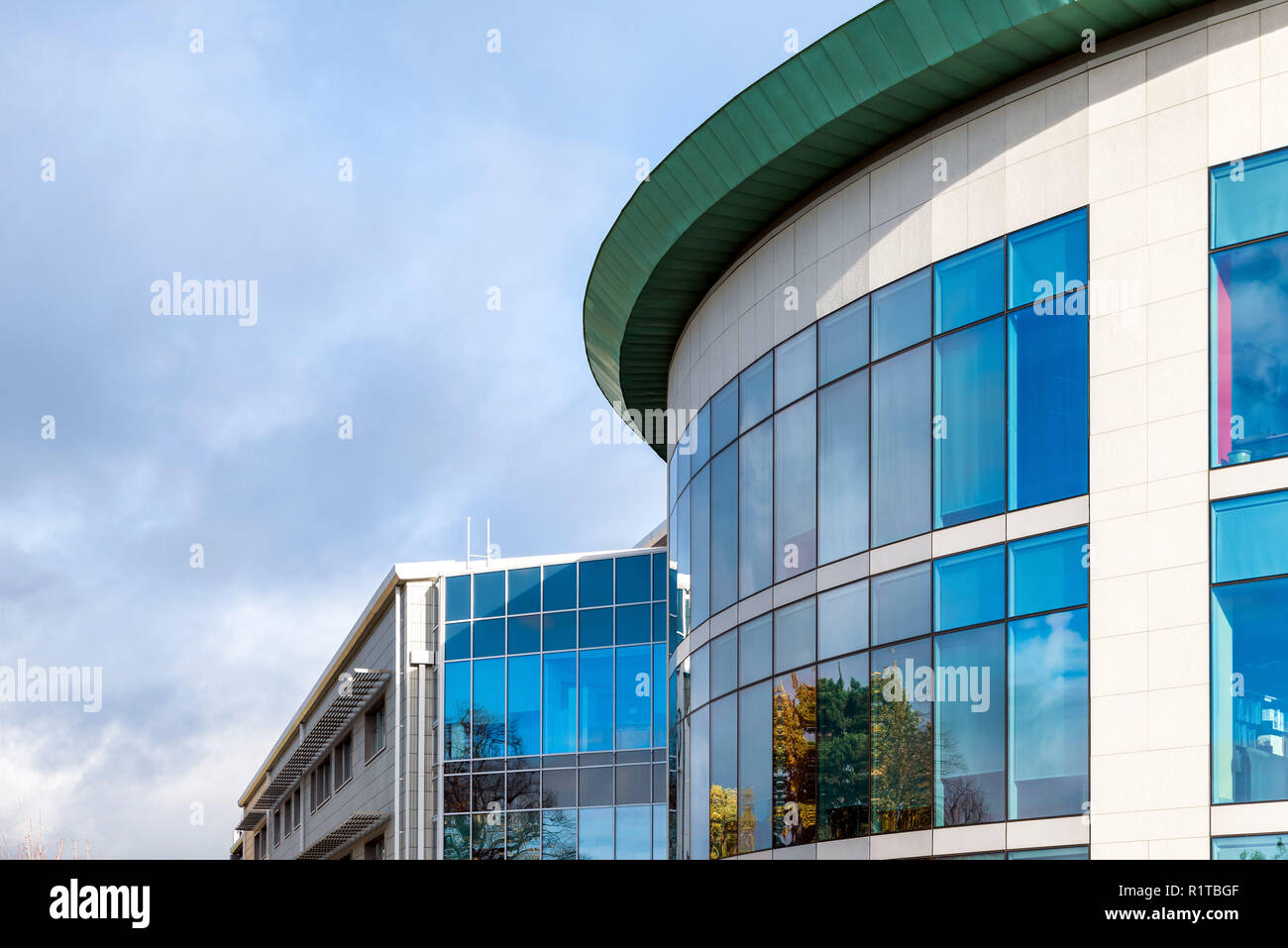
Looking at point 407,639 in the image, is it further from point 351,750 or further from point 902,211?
point 902,211

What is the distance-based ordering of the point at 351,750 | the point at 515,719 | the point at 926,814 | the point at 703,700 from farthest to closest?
the point at 351,750, the point at 515,719, the point at 703,700, the point at 926,814

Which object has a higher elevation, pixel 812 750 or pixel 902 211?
pixel 902 211

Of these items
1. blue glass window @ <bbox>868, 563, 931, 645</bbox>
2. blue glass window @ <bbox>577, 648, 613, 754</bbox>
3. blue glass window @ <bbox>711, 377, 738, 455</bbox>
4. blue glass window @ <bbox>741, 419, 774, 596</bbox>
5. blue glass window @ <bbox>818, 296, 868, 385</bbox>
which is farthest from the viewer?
blue glass window @ <bbox>577, 648, 613, 754</bbox>

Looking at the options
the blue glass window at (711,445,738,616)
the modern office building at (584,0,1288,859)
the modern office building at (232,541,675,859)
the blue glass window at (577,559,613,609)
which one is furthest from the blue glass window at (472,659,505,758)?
the blue glass window at (711,445,738,616)

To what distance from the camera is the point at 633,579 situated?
41.3m

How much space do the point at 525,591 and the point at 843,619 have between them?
73.1ft

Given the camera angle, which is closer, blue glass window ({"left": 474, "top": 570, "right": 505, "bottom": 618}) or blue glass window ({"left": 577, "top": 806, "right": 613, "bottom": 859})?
blue glass window ({"left": 577, "top": 806, "right": 613, "bottom": 859})

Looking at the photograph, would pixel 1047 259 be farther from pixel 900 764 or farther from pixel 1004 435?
pixel 900 764

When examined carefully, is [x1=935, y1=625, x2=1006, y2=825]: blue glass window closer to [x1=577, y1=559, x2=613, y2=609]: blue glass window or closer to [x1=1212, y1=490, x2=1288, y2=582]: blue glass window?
A: [x1=1212, y1=490, x2=1288, y2=582]: blue glass window

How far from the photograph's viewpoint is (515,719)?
41.8m

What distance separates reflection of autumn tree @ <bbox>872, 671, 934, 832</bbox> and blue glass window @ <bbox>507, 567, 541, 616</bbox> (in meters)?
22.8

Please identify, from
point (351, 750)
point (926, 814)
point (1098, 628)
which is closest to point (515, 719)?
point (351, 750)

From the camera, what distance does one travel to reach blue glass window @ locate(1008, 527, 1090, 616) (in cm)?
1766
